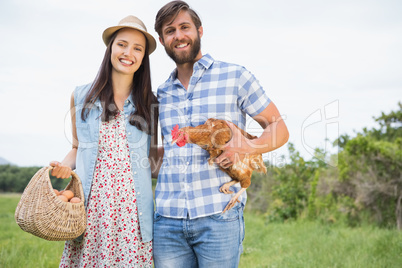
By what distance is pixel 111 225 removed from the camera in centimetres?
249

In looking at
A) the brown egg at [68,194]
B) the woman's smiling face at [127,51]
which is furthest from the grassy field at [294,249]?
the woman's smiling face at [127,51]

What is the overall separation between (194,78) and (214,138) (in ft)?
1.82

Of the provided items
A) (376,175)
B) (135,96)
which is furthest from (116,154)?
(376,175)

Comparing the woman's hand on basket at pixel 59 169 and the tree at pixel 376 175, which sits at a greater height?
the woman's hand on basket at pixel 59 169

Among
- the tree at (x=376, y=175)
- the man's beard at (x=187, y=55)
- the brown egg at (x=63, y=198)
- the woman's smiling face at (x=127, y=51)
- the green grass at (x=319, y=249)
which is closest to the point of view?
the brown egg at (x=63, y=198)

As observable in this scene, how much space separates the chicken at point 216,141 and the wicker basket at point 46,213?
85 centimetres

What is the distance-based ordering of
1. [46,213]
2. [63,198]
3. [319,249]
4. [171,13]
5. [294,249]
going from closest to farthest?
[46,213] < [63,198] < [171,13] < [319,249] < [294,249]

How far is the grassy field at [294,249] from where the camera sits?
4801mm

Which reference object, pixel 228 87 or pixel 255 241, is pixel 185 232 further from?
pixel 255 241

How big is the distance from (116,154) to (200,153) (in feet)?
2.20

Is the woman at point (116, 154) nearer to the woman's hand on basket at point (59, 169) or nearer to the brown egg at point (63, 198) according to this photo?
the woman's hand on basket at point (59, 169)

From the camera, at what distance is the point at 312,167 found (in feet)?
36.6

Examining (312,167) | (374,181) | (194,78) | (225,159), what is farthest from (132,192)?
(312,167)

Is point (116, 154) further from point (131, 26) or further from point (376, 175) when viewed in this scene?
point (376, 175)
